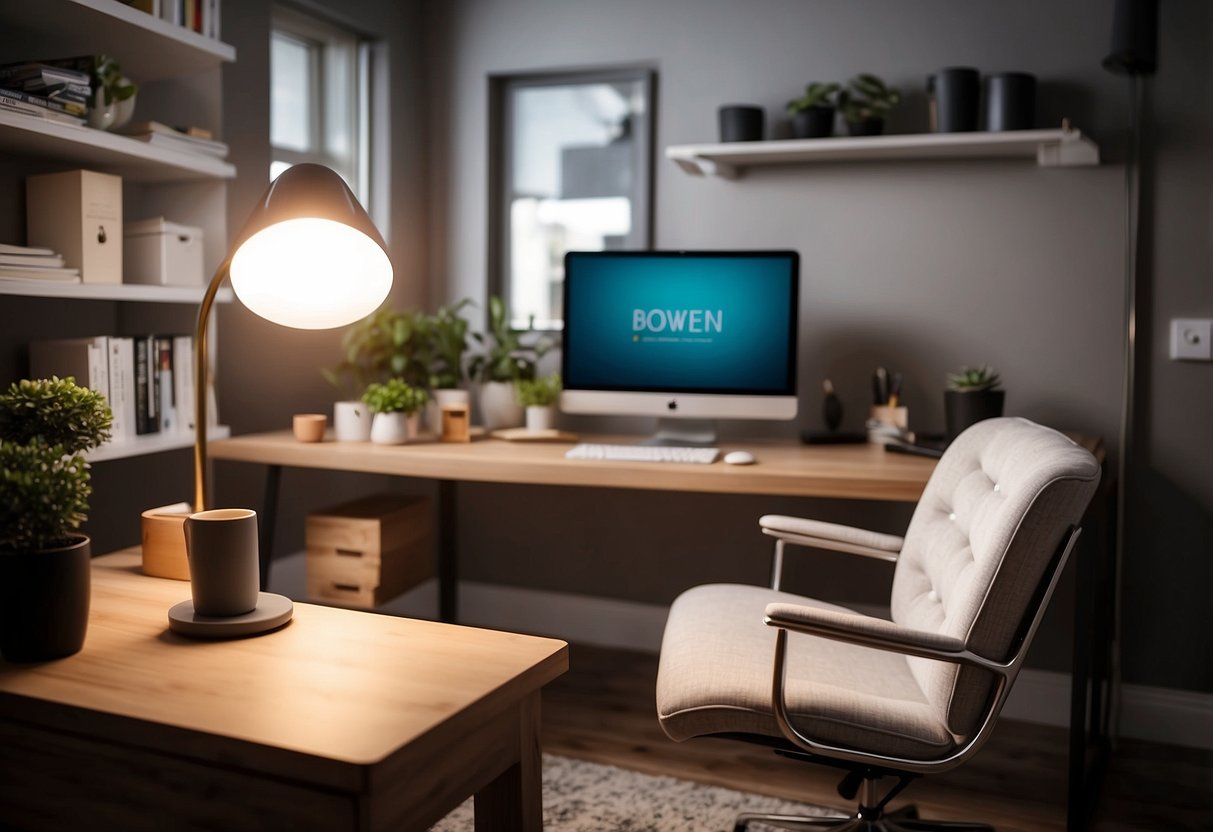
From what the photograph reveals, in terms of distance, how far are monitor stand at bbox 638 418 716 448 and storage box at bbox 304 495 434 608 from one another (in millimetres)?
751

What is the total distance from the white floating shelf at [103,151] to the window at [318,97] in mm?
523

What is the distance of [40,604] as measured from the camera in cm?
115

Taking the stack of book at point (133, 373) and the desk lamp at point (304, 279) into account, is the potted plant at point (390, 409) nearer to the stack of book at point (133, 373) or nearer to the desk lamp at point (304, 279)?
the stack of book at point (133, 373)

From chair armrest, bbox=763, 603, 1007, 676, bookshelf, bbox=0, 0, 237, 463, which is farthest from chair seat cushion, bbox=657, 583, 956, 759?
bookshelf, bbox=0, 0, 237, 463

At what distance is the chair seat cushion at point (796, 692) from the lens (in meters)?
1.58

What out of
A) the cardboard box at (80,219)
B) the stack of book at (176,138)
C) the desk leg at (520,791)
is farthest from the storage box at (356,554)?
the desk leg at (520,791)

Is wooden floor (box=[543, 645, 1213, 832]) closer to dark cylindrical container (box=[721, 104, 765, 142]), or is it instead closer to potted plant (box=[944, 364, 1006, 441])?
potted plant (box=[944, 364, 1006, 441])

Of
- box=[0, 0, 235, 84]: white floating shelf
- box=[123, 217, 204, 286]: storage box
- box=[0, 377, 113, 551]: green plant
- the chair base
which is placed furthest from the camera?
box=[123, 217, 204, 286]: storage box

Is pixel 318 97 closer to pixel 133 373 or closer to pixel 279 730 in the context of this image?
pixel 133 373

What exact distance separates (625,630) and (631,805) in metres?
1.08

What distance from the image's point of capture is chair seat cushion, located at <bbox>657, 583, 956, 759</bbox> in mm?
1581

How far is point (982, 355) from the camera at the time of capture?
284 centimetres

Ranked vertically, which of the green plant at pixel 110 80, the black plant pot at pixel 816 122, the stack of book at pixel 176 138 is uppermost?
the black plant pot at pixel 816 122

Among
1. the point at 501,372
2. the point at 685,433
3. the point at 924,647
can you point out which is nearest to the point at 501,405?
the point at 501,372
